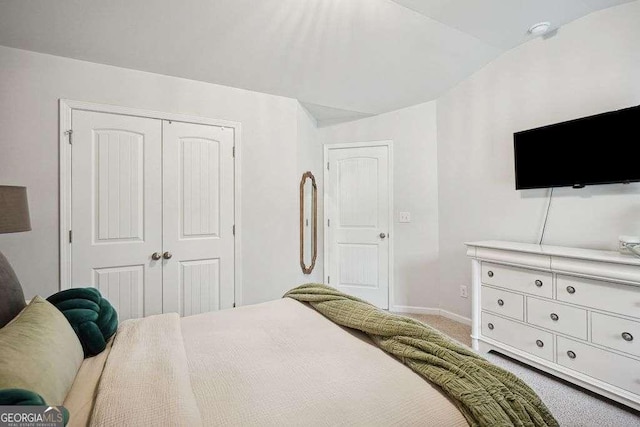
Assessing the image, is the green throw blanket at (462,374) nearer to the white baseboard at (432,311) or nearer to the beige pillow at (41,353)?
the beige pillow at (41,353)

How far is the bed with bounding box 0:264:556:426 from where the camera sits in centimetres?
83

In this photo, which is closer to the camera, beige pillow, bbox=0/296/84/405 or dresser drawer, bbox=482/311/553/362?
beige pillow, bbox=0/296/84/405

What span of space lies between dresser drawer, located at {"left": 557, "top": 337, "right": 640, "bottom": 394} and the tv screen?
1096 millimetres

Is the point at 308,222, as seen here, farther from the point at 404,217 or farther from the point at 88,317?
the point at 88,317

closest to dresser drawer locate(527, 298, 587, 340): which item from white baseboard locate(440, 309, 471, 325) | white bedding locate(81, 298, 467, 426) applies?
white baseboard locate(440, 309, 471, 325)

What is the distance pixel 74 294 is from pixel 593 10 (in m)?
3.71

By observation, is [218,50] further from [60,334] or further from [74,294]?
[60,334]

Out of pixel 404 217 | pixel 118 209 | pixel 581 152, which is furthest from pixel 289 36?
pixel 581 152

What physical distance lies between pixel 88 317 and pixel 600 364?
108 inches

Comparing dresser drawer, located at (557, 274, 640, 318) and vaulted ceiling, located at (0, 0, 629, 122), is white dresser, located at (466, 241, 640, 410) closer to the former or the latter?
dresser drawer, located at (557, 274, 640, 318)

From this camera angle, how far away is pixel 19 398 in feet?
2.23

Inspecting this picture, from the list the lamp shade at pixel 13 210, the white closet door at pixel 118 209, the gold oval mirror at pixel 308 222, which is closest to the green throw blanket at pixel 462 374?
the lamp shade at pixel 13 210

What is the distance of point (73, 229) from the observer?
2281mm

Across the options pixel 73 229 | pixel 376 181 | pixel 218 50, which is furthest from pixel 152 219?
pixel 376 181
